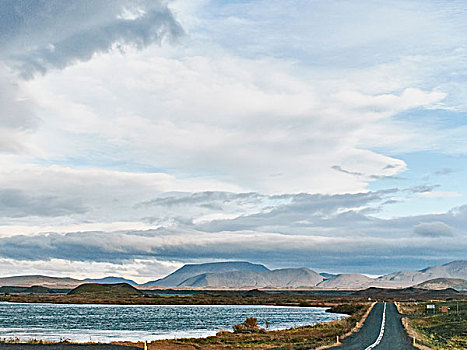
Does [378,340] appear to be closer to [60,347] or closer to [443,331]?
[443,331]

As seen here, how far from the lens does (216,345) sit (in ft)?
192

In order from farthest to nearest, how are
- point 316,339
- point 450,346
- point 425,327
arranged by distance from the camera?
point 425,327
point 316,339
point 450,346

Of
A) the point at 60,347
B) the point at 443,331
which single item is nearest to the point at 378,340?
the point at 443,331

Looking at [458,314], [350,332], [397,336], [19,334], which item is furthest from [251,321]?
[458,314]

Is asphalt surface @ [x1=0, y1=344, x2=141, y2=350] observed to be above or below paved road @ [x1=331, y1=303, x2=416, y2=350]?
above

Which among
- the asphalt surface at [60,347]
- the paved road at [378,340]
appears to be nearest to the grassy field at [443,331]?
the paved road at [378,340]

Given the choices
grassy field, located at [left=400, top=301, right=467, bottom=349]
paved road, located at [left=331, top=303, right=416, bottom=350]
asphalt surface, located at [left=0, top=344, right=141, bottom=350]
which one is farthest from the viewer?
grassy field, located at [left=400, top=301, right=467, bottom=349]

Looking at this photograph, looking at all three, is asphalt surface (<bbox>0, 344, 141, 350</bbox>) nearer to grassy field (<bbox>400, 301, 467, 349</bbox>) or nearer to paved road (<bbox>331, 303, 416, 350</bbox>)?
paved road (<bbox>331, 303, 416, 350</bbox>)

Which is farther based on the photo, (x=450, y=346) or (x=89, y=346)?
(x=450, y=346)

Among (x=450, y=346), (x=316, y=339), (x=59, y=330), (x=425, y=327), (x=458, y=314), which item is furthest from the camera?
(x=458, y=314)

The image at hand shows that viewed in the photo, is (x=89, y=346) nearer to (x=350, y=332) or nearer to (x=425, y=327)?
(x=350, y=332)

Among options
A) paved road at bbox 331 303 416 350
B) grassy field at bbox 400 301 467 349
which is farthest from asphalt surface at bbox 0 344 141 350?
grassy field at bbox 400 301 467 349

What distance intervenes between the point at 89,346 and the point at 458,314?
258 ft

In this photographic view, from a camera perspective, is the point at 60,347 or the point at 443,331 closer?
the point at 60,347
